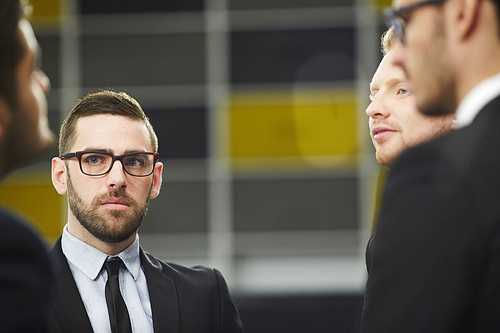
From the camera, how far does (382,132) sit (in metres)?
1.71

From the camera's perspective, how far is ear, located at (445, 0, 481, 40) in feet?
3.06

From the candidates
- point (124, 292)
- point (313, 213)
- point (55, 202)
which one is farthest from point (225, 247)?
point (124, 292)

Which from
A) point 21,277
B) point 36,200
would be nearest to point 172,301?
point 21,277

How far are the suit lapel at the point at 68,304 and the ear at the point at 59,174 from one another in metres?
0.24

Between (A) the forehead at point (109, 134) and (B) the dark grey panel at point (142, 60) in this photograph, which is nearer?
(A) the forehead at point (109, 134)

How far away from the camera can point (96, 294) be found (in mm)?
1573

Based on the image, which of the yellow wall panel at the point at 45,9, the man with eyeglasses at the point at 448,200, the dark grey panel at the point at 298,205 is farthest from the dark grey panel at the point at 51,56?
the man with eyeglasses at the point at 448,200

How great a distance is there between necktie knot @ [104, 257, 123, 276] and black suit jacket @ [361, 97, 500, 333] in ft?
2.94

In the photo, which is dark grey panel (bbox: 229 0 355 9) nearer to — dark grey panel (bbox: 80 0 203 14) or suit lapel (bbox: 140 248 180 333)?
dark grey panel (bbox: 80 0 203 14)

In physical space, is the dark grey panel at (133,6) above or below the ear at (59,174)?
above

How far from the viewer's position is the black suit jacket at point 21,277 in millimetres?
999

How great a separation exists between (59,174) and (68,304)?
15.6 inches

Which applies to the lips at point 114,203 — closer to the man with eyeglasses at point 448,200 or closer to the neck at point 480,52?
the man with eyeglasses at point 448,200

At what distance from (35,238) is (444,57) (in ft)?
2.69
